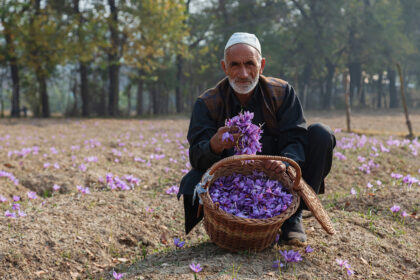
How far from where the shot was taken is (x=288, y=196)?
9.00ft

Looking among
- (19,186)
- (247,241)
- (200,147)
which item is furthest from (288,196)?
(19,186)

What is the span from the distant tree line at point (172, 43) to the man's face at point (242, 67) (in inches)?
701

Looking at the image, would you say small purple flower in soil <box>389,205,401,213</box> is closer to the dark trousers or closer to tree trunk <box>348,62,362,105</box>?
the dark trousers

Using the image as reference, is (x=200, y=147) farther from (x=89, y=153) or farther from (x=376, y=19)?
(x=376, y=19)

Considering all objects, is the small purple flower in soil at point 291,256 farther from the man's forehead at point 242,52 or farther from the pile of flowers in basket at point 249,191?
the man's forehead at point 242,52

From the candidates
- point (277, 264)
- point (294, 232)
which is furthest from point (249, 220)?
point (294, 232)

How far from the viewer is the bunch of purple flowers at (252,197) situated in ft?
8.77

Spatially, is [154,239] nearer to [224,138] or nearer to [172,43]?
[224,138]

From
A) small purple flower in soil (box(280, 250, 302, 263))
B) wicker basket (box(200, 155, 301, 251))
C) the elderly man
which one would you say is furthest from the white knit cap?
small purple flower in soil (box(280, 250, 302, 263))

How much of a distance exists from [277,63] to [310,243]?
88.9 feet

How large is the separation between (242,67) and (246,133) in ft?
1.99

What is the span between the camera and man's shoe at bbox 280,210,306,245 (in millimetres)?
2967

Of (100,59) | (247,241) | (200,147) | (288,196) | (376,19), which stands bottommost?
(247,241)

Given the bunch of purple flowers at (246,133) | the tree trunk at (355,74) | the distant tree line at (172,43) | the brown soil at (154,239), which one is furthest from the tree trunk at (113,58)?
the tree trunk at (355,74)
